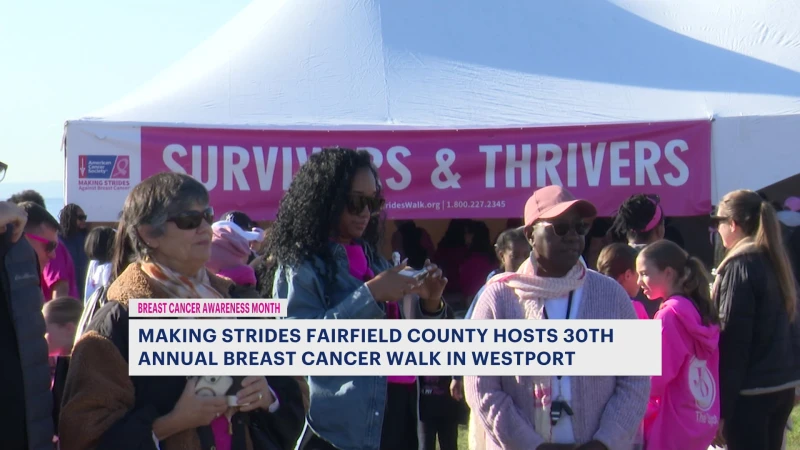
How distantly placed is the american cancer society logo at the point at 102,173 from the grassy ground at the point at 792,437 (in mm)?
2961

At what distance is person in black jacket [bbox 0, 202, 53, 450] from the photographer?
2.43 metres

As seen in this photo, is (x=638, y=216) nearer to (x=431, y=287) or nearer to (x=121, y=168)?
(x=431, y=287)

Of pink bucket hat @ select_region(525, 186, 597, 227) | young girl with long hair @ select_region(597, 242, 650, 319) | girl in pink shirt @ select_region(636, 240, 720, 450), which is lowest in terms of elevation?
girl in pink shirt @ select_region(636, 240, 720, 450)

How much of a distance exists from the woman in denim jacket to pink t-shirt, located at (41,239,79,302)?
3.31m

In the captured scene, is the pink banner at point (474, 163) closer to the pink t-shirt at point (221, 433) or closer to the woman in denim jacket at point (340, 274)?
the woman in denim jacket at point (340, 274)

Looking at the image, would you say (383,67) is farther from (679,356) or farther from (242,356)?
(242,356)

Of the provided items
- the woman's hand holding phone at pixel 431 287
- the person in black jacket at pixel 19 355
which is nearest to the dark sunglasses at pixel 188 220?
the person in black jacket at pixel 19 355

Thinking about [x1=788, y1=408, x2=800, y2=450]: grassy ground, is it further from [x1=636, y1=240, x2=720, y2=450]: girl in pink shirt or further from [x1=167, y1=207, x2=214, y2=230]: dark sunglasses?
[x1=167, y1=207, x2=214, y2=230]: dark sunglasses

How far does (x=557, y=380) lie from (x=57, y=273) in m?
4.12

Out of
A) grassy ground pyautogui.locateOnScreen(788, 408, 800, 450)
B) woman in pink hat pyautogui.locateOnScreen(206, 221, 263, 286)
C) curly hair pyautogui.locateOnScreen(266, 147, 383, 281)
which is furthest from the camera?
grassy ground pyautogui.locateOnScreen(788, 408, 800, 450)

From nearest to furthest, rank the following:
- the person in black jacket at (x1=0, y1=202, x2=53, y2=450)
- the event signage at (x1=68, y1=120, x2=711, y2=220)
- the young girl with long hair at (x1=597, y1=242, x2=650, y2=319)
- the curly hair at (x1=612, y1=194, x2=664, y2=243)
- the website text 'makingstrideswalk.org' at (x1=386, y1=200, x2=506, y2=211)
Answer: the person in black jacket at (x1=0, y1=202, x2=53, y2=450)
the young girl with long hair at (x1=597, y1=242, x2=650, y2=319)
the curly hair at (x1=612, y1=194, x2=664, y2=243)
the event signage at (x1=68, y1=120, x2=711, y2=220)
the website text 'makingstrideswalk.org' at (x1=386, y1=200, x2=506, y2=211)

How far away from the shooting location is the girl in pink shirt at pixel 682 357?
3.75m

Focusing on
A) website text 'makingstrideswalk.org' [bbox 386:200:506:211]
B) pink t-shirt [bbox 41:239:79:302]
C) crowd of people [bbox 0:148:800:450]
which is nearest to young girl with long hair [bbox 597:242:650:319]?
crowd of people [bbox 0:148:800:450]

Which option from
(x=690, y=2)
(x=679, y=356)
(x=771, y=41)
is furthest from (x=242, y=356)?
(x=690, y=2)
